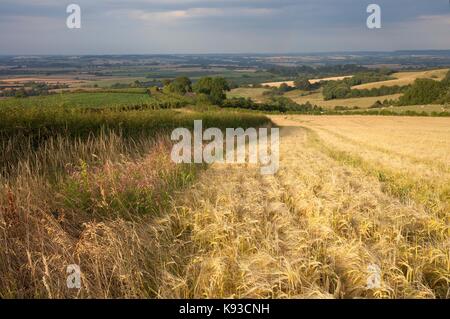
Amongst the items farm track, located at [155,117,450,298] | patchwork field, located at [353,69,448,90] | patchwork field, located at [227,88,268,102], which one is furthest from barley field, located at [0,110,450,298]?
patchwork field, located at [353,69,448,90]

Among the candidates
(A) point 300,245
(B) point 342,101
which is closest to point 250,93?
(B) point 342,101

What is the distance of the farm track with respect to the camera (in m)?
3.54

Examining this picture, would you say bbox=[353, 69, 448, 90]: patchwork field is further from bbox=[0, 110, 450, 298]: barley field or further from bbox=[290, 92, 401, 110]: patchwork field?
bbox=[0, 110, 450, 298]: barley field

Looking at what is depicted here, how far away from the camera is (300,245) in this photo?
436 cm

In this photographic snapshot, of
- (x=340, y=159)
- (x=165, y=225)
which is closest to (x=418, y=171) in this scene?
(x=340, y=159)

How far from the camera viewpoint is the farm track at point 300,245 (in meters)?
3.54

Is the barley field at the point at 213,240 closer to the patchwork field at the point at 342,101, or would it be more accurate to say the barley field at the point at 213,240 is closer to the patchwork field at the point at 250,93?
the patchwork field at the point at 250,93

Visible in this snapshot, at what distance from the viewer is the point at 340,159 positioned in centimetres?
1380

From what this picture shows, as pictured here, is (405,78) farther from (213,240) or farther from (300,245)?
(213,240)

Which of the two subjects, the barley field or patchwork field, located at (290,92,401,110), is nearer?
the barley field

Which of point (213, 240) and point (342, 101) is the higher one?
point (342, 101)

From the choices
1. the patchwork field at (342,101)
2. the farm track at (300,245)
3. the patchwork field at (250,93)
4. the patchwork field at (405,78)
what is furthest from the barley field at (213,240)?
the patchwork field at (405,78)

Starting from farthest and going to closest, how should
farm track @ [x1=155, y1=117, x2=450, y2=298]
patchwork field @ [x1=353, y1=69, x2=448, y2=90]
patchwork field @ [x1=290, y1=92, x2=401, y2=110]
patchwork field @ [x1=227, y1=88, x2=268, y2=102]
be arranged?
patchwork field @ [x1=353, y1=69, x2=448, y2=90] < patchwork field @ [x1=290, y1=92, x2=401, y2=110] < patchwork field @ [x1=227, y1=88, x2=268, y2=102] < farm track @ [x1=155, y1=117, x2=450, y2=298]

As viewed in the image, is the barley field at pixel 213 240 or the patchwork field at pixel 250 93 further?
the patchwork field at pixel 250 93
